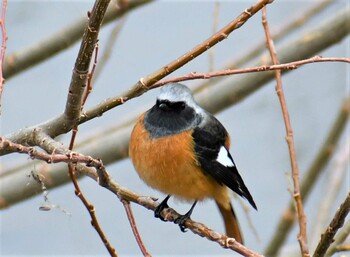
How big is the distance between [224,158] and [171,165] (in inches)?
9.4

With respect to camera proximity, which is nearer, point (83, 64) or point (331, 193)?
point (83, 64)

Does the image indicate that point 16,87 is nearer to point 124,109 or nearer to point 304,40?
point 124,109

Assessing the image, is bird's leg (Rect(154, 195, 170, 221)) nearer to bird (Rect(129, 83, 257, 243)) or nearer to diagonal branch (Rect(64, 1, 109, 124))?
bird (Rect(129, 83, 257, 243))

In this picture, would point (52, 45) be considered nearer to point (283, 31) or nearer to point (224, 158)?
point (224, 158)

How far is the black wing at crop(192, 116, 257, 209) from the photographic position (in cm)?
308

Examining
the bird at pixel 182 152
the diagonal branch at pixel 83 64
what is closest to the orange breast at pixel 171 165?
the bird at pixel 182 152

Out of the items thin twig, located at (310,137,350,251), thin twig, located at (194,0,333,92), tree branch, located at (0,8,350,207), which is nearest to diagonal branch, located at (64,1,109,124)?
tree branch, located at (0,8,350,207)

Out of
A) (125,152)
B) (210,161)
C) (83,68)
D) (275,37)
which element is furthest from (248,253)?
(275,37)

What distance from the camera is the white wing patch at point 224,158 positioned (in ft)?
10.2

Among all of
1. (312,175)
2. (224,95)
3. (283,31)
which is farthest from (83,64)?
(283,31)

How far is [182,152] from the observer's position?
120 inches

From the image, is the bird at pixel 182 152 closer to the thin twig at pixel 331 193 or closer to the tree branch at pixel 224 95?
the tree branch at pixel 224 95

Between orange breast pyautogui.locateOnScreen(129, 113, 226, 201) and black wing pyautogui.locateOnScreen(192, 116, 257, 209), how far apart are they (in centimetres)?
3

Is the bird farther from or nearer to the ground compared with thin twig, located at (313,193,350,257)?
farther from the ground
